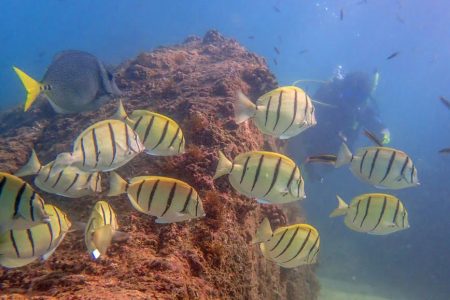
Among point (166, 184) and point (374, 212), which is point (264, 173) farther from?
point (374, 212)

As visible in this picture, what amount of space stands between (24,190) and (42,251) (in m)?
0.85

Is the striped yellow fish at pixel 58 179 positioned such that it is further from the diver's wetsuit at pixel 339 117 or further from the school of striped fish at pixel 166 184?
the diver's wetsuit at pixel 339 117

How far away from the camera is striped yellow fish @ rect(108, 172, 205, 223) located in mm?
2764

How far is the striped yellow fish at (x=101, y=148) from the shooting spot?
280 centimetres

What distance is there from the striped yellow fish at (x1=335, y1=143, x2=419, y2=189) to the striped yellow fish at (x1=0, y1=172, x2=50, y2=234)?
3051 millimetres

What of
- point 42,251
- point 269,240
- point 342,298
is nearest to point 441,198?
point 342,298

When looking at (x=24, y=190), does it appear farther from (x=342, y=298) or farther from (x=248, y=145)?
(x=342, y=298)

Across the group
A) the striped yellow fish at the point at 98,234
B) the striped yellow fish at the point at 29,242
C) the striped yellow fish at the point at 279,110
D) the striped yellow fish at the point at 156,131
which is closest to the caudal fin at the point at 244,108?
the striped yellow fish at the point at 279,110

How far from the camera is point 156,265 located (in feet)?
9.20

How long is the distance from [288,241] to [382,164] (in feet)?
5.16

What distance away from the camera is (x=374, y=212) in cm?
383

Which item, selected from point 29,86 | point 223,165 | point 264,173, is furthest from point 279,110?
point 29,86

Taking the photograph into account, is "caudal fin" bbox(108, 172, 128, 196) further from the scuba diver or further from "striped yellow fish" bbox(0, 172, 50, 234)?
the scuba diver

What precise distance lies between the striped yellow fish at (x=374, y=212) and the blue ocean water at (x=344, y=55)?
1387cm
